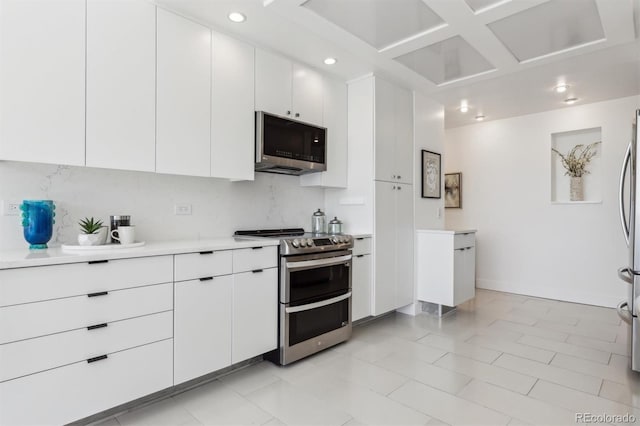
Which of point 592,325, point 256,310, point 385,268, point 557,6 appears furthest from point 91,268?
point 592,325

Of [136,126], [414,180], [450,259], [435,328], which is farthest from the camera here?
[414,180]

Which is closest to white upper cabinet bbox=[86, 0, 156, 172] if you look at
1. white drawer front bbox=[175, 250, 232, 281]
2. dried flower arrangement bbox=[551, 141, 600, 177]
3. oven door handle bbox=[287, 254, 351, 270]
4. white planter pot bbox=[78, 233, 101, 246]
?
white planter pot bbox=[78, 233, 101, 246]

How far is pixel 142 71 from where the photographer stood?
2.17 meters

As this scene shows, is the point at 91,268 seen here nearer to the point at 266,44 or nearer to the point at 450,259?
the point at 266,44

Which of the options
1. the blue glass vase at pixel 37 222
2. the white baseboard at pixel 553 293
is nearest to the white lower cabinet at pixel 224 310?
the blue glass vase at pixel 37 222

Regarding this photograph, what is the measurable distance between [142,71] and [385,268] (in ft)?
8.73

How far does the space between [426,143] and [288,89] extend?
1.91 m

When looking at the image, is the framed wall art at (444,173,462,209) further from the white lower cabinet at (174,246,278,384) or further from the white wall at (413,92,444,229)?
the white lower cabinet at (174,246,278,384)

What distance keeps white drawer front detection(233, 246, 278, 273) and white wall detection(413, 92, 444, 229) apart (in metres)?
2.03

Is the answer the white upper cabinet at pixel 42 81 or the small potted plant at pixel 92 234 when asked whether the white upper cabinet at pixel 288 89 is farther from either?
the small potted plant at pixel 92 234

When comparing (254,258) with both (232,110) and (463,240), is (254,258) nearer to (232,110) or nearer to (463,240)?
(232,110)

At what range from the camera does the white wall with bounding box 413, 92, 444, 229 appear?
3.98m

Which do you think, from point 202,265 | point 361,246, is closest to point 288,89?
point 361,246

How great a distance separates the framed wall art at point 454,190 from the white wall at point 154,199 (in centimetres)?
312
